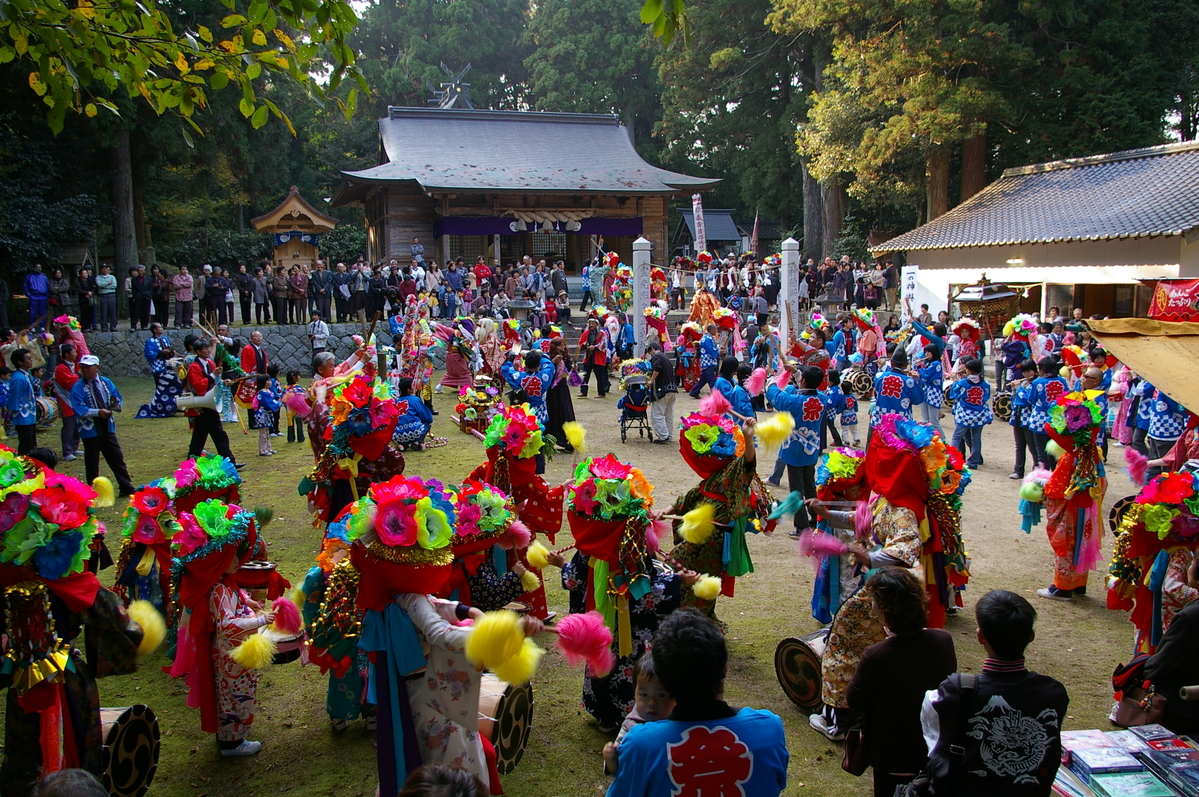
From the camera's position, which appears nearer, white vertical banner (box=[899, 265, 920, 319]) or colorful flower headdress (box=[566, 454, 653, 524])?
colorful flower headdress (box=[566, 454, 653, 524])

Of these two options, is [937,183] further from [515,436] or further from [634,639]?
[634,639]

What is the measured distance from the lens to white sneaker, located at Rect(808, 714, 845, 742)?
4.52m

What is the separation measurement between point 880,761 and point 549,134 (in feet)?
101

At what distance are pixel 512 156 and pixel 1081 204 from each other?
17895mm

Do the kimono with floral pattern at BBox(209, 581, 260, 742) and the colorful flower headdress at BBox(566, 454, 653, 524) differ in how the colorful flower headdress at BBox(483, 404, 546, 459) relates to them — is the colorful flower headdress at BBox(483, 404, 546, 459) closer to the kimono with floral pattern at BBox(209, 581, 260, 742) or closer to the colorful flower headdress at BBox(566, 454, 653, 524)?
the colorful flower headdress at BBox(566, 454, 653, 524)

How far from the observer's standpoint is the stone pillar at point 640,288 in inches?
720

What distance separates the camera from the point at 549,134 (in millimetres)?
31578

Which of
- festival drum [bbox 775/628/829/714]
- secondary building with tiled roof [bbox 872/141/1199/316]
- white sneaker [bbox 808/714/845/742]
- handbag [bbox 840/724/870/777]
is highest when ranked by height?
secondary building with tiled roof [bbox 872/141/1199/316]

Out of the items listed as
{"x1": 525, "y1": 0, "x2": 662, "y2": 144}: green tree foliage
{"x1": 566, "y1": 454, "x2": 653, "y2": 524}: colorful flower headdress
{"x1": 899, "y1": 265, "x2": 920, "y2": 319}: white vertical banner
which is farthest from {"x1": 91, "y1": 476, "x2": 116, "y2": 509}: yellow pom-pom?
{"x1": 525, "y1": 0, "x2": 662, "y2": 144}: green tree foliage

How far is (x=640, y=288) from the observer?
60.7 ft

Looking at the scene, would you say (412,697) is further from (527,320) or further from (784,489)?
(527,320)

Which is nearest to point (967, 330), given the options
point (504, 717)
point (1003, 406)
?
point (1003, 406)

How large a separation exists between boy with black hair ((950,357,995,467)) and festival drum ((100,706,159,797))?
957 cm

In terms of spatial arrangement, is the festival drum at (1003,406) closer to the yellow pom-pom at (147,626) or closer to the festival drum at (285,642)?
the festival drum at (285,642)
